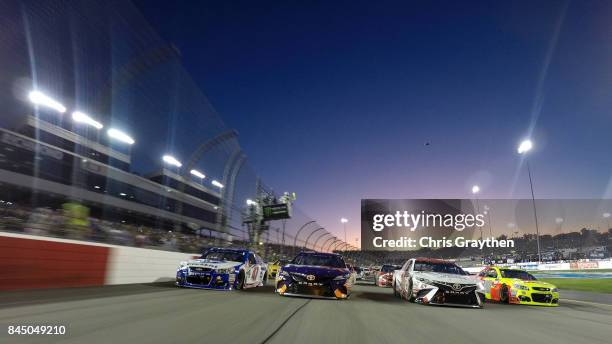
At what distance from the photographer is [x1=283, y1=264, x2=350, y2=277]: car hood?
935cm

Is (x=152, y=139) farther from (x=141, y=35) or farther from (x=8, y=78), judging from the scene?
(x=141, y=35)

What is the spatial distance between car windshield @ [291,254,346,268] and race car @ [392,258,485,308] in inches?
72.2

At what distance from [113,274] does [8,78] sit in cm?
642

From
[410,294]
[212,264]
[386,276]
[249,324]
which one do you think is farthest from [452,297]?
[386,276]

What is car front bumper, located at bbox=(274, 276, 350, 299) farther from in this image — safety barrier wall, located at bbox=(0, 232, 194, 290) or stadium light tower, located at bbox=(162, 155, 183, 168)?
stadium light tower, located at bbox=(162, 155, 183, 168)

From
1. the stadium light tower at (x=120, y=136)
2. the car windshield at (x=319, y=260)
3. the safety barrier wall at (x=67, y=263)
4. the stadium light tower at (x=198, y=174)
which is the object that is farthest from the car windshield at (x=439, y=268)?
the stadium light tower at (x=120, y=136)

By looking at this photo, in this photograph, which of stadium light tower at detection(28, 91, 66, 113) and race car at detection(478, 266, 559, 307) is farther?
stadium light tower at detection(28, 91, 66, 113)

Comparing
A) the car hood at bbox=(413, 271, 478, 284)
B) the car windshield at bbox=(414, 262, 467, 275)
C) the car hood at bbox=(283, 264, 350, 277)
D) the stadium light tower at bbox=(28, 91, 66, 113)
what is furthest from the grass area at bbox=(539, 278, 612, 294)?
the stadium light tower at bbox=(28, 91, 66, 113)

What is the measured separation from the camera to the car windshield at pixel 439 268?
1065 cm

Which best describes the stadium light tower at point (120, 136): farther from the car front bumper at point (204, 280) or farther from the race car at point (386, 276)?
the race car at point (386, 276)

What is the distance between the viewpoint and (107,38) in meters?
10.5

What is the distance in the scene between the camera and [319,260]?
35.4 feet

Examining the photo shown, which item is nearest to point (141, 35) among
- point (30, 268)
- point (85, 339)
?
point (30, 268)

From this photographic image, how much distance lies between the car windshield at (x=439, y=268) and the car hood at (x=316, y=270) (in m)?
2.21
